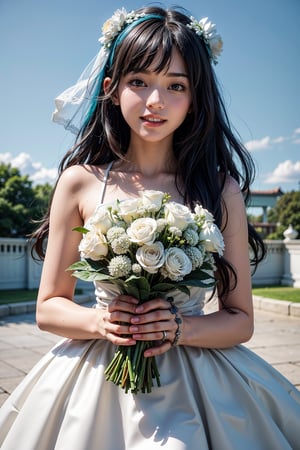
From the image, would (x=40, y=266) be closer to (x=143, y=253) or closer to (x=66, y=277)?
(x=66, y=277)

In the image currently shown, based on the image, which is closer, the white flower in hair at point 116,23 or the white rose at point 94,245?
the white rose at point 94,245

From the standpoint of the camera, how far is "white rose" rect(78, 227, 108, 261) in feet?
5.79

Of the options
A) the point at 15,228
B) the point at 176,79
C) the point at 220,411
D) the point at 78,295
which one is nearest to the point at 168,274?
the point at 220,411

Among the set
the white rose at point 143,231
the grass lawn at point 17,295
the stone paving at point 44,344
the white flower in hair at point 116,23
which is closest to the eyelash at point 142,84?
the white flower in hair at point 116,23

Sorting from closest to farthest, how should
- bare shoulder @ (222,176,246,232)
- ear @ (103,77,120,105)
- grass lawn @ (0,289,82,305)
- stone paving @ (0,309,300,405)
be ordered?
bare shoulder @ (222,176,246,232), ear @ (103,77,120,105), stone paving @ (0,309,300,405), grass lawn @ (0,289,82,305)

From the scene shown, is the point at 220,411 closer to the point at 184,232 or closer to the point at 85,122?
the point at 184,232

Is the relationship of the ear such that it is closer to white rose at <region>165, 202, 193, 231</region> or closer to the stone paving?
white rose at <region>165, 202, 193, 231</region>

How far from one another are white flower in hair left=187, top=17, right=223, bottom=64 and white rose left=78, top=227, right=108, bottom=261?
3.91ft

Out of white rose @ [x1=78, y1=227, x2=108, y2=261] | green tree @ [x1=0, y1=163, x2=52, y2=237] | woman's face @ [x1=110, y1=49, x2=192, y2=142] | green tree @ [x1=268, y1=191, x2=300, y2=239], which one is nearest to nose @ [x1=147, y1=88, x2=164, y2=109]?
woman's face @ [x1=110, y1=49, x2=192, y2=142]

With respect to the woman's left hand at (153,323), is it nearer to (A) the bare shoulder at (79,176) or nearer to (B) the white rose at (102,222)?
(B) the white rose at (102,222)

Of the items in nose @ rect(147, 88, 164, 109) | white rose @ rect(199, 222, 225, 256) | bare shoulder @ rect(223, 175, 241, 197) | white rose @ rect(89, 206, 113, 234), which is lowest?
white rose @ rect(199, 222, 225, 256)

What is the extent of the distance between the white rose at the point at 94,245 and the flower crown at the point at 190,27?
3.85 feet

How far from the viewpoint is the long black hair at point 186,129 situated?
2256 millimetres

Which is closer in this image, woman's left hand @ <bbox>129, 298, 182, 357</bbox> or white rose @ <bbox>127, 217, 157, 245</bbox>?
white rose @ <bbox>127, 217, 157, 245</bbox>
